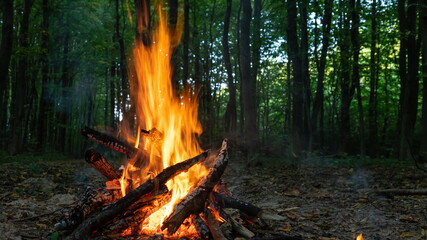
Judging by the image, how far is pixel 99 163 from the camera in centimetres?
502

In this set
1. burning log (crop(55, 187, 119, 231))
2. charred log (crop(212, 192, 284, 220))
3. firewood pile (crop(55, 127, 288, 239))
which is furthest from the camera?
charred log (crop(212, 192, 284, 220))

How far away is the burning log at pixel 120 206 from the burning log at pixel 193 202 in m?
0.42

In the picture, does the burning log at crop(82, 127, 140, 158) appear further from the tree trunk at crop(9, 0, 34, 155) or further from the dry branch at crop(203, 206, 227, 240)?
the tree trunk at crop(9, 0, 34, 155)

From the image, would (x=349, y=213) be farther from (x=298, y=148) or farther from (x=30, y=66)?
(x=30, y=66)

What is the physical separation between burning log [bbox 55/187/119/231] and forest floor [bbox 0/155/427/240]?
0.62ft

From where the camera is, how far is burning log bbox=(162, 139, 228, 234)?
4.16 metres

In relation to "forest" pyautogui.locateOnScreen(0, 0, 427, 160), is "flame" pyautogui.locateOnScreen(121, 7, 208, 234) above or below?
below

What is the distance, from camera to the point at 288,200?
793 centimetres

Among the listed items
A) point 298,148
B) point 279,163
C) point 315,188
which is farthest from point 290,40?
point 315,188

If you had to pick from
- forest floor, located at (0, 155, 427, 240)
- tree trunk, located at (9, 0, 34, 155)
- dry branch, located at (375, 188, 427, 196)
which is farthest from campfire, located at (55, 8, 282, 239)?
tree trunk, located at (9, 0, 34, 155)

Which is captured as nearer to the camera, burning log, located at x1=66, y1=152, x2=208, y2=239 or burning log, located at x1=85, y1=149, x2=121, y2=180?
burning log, located at x1=66, y1=152, x2=208, y2=239

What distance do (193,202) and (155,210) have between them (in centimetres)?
66

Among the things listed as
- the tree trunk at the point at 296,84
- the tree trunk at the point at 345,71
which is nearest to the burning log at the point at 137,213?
the tree trunk at the point at 296,84

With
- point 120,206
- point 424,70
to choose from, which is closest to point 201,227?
point 120,206
